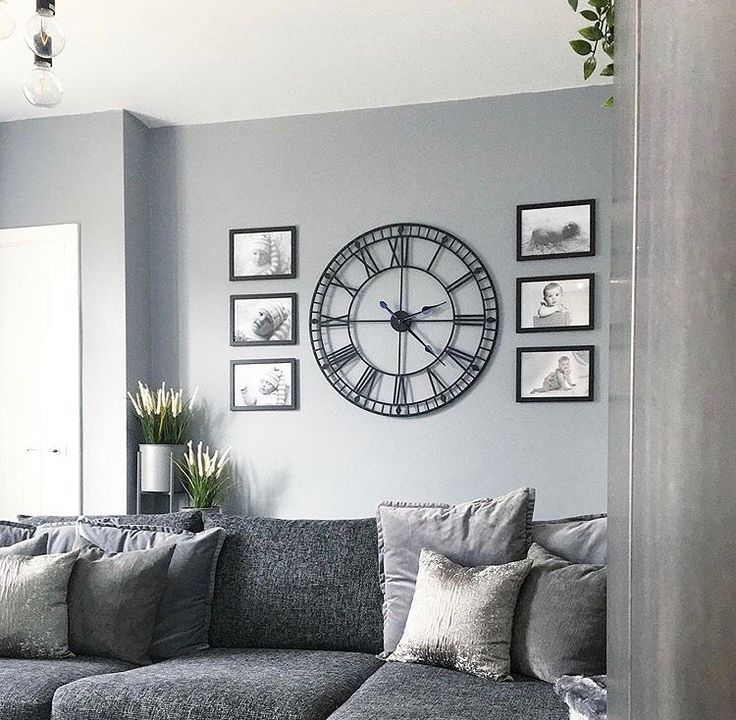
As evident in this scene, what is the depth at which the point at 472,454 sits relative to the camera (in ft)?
14.3

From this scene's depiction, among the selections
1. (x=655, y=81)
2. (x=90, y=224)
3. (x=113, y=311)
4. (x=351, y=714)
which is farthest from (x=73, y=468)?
(x=655, y=81)

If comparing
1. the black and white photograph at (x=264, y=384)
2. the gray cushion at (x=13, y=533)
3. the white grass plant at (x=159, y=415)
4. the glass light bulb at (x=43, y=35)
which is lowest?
the gray cushion at (x=13, y=533)

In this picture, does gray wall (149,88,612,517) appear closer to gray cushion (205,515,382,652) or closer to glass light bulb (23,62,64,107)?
gray cushion (205,515,382,652)

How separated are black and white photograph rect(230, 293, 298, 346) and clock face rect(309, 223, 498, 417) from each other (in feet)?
0.41

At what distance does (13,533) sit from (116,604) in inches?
22.4

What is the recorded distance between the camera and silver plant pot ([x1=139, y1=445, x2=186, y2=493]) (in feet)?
14.6

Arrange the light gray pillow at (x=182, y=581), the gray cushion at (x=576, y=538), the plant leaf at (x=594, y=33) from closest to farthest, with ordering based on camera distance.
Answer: the plant leaf at (x=594, y=33) < the gray cushion at (x=576, y=538) < the light gray pillow at (x=182, y=581)

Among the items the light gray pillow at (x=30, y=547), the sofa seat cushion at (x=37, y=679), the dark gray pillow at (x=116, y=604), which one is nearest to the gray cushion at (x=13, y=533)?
the light gray pillow at (x=30, y=547)

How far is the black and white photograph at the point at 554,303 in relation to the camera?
13.9 feet

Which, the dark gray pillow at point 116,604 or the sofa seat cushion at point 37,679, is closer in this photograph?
the sofa seat cushion at point 37,679

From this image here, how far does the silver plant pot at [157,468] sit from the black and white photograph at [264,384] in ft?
1.36

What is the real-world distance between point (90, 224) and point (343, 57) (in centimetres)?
159

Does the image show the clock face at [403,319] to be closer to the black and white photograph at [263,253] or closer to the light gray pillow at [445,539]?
the black and white photograph at [263,253]

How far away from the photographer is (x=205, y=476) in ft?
14.6
